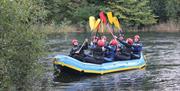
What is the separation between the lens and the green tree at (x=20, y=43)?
11938mm

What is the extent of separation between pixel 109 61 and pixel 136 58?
2.45 m

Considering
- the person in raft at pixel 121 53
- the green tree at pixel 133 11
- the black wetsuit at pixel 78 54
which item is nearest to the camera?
the black wetsuit at pixel 78 54

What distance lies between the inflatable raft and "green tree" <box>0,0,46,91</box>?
7014 mm

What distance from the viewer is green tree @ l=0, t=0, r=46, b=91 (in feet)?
39.2

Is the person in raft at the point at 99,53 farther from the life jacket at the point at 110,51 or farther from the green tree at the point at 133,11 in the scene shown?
the green tree at the point at 133,11

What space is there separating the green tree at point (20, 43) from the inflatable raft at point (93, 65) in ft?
23.0

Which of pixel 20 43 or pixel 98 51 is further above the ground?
pixel 20 43

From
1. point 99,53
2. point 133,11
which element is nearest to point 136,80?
point 99,53

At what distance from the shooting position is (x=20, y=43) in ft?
41.8

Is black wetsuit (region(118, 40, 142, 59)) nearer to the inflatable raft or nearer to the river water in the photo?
the inflatable raft

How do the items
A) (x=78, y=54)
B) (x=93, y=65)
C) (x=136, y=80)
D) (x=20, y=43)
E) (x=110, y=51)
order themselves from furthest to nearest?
(x=110, y=51), (x=78, y=54), (x=93, y=65), (x=136, y=80), (x=20, y=43)

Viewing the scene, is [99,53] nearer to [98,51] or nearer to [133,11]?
[98,51]

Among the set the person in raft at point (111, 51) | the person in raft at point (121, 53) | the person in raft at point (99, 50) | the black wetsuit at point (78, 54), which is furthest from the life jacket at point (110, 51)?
the black wetsuit at point (78, 54)

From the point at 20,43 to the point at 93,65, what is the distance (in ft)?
29.7
